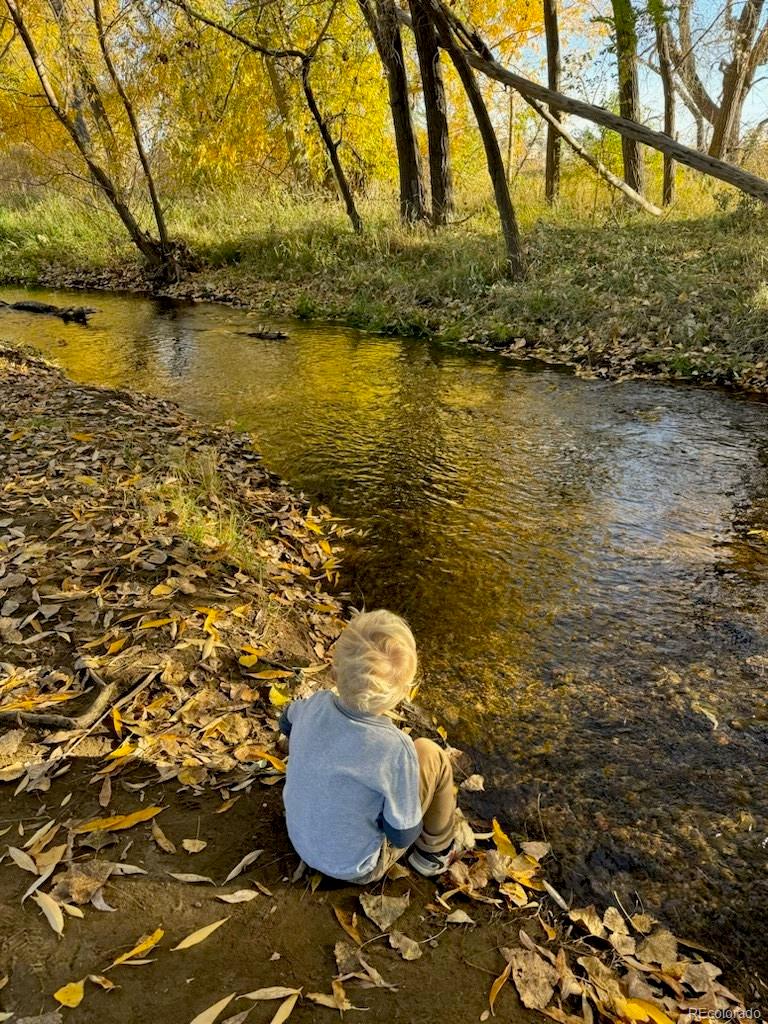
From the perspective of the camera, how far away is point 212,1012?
1.97 meters

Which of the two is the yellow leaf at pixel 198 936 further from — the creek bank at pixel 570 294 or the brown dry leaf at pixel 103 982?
the creek bank at pixel 570 294

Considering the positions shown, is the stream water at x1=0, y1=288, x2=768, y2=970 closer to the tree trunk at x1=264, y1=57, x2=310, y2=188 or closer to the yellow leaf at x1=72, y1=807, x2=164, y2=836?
the yellow leaf at x1=72, y1=807, x2=164, y2=836

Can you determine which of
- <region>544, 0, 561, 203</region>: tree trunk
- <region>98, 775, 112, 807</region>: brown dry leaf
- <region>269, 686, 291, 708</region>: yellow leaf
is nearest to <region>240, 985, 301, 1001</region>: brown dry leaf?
<region>98, 775, 112, 807</region>: brown dry leaf

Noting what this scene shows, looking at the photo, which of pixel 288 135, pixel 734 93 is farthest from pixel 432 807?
pixel 288 135

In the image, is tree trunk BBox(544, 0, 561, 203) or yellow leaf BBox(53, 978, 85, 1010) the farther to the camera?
tree trunk BBox(544, 0, 561, 203)

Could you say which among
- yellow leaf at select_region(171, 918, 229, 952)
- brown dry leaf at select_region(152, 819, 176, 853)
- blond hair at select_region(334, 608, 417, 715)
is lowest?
yellow leaf at select_region(171, 918, 229, 952)

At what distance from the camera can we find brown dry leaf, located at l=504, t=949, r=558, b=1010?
2.13 metres

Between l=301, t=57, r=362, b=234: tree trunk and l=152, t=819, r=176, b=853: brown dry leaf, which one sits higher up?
l=301, t=57, r=362, b=234: tree trunk

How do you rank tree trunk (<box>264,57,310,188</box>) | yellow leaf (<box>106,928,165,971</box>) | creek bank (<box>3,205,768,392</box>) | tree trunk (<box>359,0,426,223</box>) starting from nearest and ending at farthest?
yellow leaf (<box>106,928,165,971</box>)
creek bank (<box>3,205,768,392</box>)
tree trunk (<box>359,0,426,223</box>)
tree trunk (<box>264,57,310,188</box>)

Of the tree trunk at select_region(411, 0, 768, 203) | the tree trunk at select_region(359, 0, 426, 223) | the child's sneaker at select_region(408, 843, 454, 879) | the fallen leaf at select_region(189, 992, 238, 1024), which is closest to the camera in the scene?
the fallen leaf at select_region(189, 992, 238, 1024)

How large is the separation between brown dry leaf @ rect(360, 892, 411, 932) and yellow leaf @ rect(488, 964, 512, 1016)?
1.23 feet

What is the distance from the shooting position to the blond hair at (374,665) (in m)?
2.18

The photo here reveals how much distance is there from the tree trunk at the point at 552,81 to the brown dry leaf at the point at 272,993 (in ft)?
50.6

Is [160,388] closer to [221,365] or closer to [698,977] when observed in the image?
[221,365]
